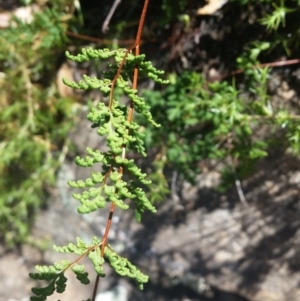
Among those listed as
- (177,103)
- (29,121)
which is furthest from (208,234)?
(29,121)

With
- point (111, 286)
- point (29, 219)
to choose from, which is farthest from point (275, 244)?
point (29, 219)

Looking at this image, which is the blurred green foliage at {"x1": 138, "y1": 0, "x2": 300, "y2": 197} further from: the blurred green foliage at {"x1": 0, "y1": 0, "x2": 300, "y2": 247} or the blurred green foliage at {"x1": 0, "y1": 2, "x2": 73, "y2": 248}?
the blurred green foliage at {"x1": 0, "y1": 2, "x2": 73, "y2": 248}

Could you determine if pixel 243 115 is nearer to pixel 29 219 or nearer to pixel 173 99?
pixel 173 99

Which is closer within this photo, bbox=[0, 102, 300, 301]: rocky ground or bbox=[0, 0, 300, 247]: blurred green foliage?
bbox=[0, 0, 300, 247]: blurred green foliage

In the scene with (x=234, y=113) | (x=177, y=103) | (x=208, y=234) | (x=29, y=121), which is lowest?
(x=208, y=234)

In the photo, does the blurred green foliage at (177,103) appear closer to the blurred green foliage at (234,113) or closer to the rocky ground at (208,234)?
the blurred green foliage at (234,113)

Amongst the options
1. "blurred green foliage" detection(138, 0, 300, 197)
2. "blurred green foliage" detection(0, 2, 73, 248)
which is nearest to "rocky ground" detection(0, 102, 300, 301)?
"blurred green foliage" detection(0, 2, 73, 248)

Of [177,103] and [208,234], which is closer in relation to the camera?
[177,103]

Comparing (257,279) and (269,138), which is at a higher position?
(269,138)

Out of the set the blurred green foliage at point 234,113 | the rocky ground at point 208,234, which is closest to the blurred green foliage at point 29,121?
the rocky ground at point 208,234

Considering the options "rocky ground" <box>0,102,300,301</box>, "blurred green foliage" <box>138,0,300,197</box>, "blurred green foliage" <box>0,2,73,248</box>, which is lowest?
"rocky ground" <box>0,102,300,301</box>

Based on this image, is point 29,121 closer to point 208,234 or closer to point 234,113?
point 208,234
